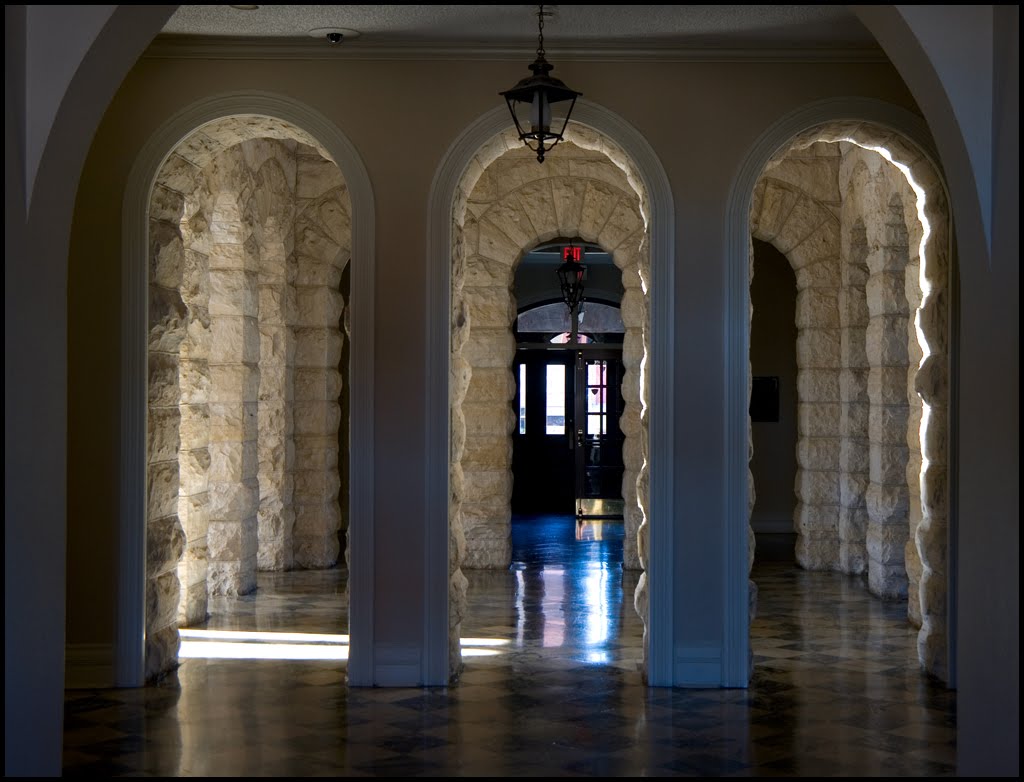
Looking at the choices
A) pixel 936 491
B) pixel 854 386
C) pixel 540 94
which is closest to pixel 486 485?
pixel 854 386

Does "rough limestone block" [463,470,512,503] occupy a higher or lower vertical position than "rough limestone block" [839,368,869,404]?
lower

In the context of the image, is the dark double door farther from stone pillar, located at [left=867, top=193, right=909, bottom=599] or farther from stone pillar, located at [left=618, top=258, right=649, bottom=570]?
stone pillar, located at [left=867, top=193, right=909, bottom=599]

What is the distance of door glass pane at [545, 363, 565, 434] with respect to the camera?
15578 millimetres

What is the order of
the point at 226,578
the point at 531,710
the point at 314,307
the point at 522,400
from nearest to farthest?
1. the point at 531,710
2. the point at 226,578
3. the point at 314,307
4. the point at 522,400

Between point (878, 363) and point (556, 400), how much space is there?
7159 mm

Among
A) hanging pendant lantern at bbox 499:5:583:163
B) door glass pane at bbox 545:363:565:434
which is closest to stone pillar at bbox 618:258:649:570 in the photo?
hanging pendant lantern at bbox 499:5:583:163

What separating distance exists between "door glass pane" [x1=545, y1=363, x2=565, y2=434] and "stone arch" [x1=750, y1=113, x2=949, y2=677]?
5.72 meters

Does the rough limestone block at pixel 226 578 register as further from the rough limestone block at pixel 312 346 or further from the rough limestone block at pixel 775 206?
the rough limestone block at pixel 775 206

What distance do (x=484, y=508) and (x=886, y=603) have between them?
343 cm

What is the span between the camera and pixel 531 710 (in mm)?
5465

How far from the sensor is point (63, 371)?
12.6 feet

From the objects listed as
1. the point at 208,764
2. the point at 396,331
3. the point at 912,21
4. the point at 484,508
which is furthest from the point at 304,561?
the point at 912,21

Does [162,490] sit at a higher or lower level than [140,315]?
lower

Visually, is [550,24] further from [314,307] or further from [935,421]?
[314,307]
